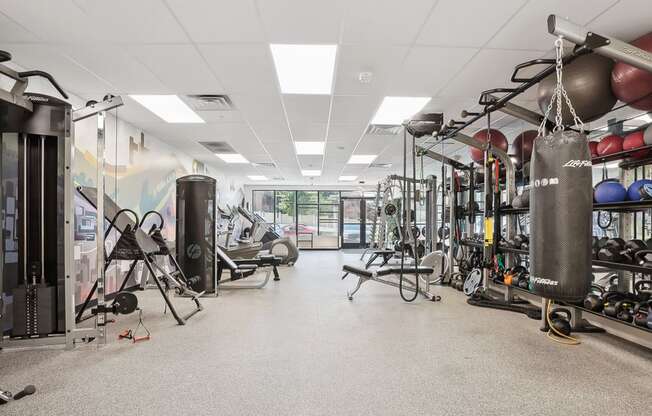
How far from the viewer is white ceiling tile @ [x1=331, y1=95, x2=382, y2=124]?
13.6 feet

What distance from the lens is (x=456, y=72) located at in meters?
3.46

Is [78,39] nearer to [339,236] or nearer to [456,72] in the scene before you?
[456,72]

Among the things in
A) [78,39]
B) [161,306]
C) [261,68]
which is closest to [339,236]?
[161,306]

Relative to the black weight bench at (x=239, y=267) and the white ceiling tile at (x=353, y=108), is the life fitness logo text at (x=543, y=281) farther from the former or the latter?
the black weight bench at (x=239, y=267)

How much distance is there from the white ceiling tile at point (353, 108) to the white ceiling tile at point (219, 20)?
5.20 ft

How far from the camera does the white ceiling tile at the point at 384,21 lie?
2.37 m

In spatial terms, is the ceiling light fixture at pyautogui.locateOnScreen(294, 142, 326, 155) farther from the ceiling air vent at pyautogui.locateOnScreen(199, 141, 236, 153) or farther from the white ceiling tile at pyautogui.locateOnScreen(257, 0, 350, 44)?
the white ceiling tile at pyautogui.locateOnScreen(257, 0, 350, 44)

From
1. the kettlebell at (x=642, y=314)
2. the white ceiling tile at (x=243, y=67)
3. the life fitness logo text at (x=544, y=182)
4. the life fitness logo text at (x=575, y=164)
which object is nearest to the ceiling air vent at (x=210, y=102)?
the white ceiling tile at (x=243, y=67)

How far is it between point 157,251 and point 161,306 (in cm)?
100

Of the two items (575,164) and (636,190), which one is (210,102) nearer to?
(575,164)

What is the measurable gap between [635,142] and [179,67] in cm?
436

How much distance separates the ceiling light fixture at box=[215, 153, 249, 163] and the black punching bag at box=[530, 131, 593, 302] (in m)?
6.72

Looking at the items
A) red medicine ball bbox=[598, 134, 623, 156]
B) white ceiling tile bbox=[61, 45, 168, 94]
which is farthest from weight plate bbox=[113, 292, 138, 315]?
red medicine ball bbox=[598, 134, 623, 156]

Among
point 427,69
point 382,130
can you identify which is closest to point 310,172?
point 382,130
